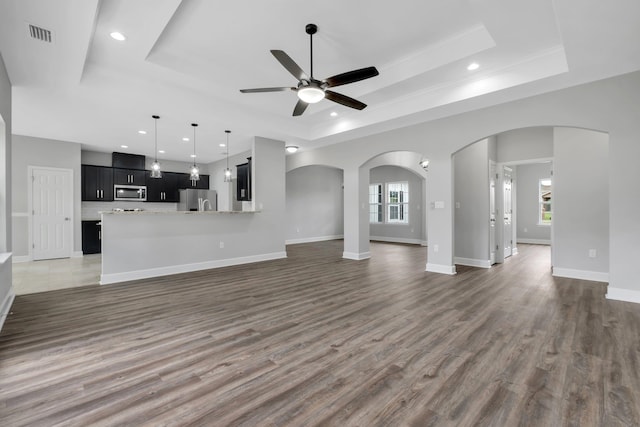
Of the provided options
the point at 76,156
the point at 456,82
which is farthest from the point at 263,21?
the point at 76,156

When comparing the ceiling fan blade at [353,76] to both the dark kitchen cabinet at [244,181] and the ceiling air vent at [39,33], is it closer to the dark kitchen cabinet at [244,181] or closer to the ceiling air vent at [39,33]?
the ceiling air vent at [39,33]

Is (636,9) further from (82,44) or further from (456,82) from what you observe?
(82,44)

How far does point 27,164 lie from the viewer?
6.46 metres

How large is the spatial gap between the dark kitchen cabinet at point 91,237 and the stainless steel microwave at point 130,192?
93 centimetres

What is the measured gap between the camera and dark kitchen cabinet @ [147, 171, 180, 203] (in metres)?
8.68

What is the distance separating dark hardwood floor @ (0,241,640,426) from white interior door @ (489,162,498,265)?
5.63ft

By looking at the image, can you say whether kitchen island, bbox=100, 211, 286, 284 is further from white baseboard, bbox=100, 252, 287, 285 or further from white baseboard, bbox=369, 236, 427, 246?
white baseboard, bbox=369, 236, 427, 246

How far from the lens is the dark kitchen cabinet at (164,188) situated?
868 centimetres

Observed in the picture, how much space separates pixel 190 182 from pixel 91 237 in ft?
10.1

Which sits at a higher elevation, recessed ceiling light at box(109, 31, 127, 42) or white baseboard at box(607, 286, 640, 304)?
recessed ceiling light at box(109, 31, 127, 42)

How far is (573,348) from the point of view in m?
2.43

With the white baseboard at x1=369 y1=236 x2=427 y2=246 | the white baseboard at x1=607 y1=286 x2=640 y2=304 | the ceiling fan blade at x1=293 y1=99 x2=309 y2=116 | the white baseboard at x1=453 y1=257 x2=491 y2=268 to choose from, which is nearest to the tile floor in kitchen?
the ceiling fan blade at x1=293 y1=99 x2=309 y2=116

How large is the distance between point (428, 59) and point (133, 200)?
8342 millimetres

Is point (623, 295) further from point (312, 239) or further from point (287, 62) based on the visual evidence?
point (312, 239)
